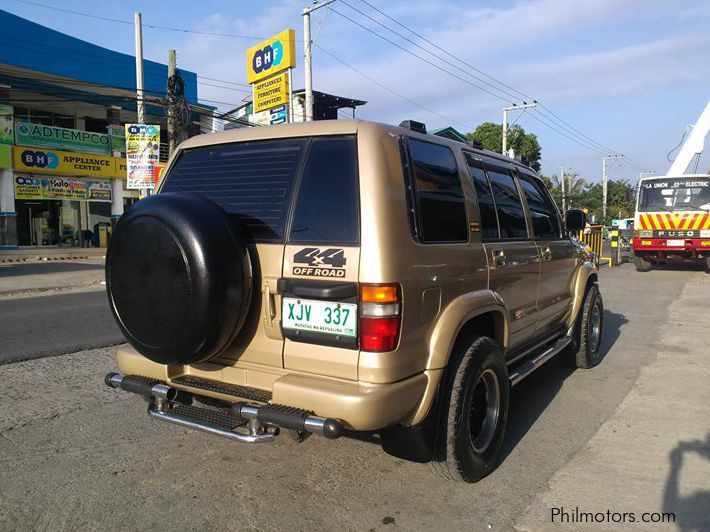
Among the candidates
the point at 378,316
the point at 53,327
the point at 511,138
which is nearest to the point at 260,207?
the point at 378,316

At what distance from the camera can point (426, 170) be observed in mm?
3096

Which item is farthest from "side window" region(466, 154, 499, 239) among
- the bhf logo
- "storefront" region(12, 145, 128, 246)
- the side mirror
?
"storefront" region(12, 145, 128, 246)

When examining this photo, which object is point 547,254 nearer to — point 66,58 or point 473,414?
point 473,414

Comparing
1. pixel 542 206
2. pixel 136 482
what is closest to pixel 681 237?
pixel 542 206

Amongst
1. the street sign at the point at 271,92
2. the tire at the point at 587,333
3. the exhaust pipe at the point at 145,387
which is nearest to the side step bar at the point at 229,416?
the exhaust pipe at the point at 145,387

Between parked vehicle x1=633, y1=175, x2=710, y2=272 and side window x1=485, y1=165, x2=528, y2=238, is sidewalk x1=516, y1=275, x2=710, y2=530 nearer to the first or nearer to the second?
side window x1=485, y1=165, x2=528, y2=238

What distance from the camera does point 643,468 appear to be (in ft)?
11.2

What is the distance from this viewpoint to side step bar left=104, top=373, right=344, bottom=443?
2516 mm

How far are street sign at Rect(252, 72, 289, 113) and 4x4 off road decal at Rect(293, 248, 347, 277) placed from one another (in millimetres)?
18016

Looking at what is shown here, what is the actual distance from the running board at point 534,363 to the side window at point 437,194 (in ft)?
3.73

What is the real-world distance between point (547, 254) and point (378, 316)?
2.49 meters

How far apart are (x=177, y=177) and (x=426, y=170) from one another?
5.35ft

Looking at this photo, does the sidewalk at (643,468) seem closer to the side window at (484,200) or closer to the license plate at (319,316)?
the license plate at (319,316)

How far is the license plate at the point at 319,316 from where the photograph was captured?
2592 mm
